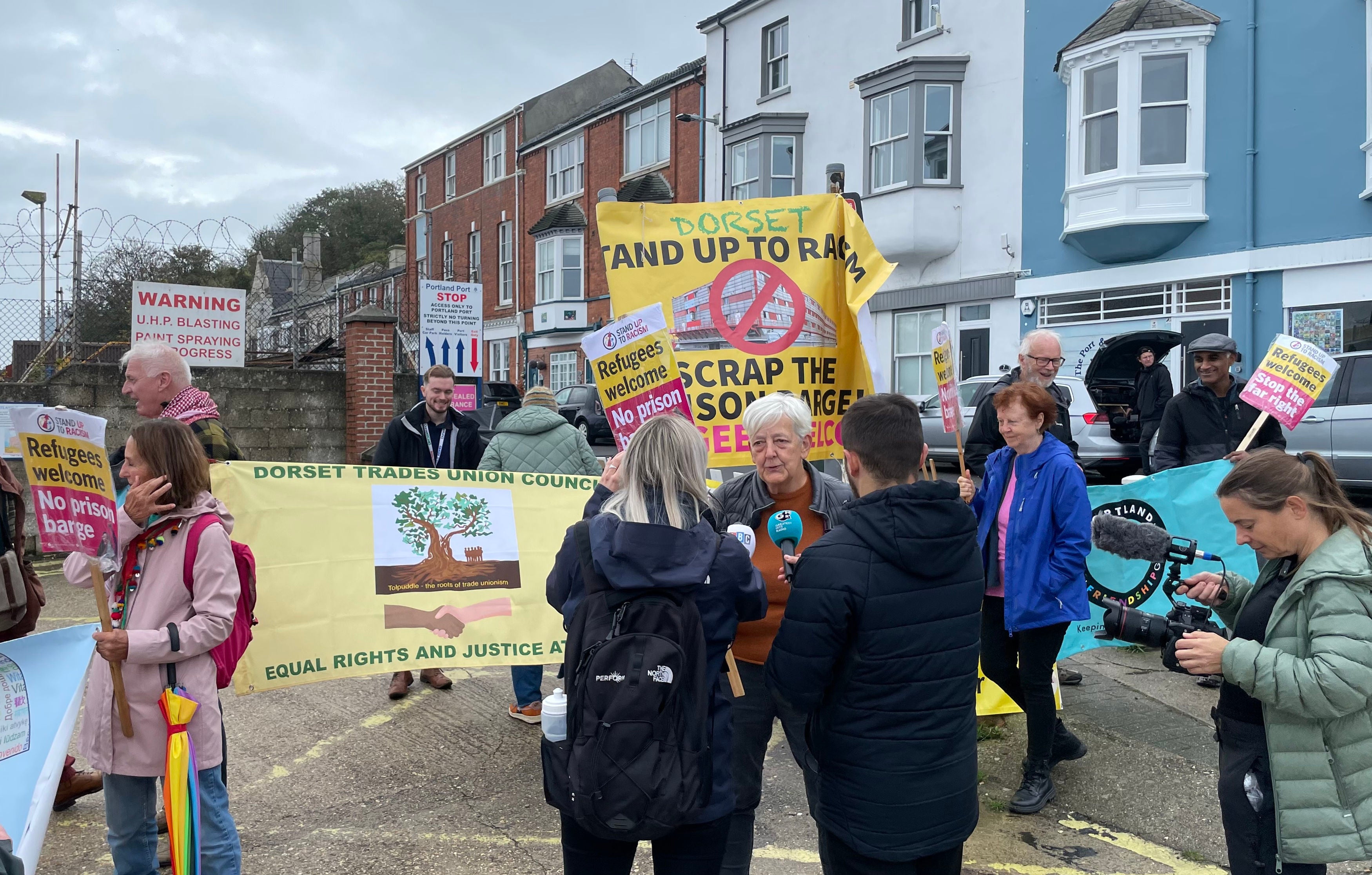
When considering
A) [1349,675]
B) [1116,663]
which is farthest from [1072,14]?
[1349,675]

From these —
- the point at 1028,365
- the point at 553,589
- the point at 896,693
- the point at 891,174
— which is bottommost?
the point at 896,693

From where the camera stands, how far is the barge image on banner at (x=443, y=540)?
4.80 m

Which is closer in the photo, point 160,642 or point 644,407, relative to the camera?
point 160,642

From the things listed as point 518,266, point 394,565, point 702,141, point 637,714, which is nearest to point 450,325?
point 394,565

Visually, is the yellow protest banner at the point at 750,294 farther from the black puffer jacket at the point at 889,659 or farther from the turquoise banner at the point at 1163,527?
the black puffer jacket at the point at 889,659

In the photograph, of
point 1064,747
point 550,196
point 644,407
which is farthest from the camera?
point 550,196

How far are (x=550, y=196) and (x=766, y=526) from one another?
33572 millimetres

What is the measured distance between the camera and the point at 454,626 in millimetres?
4797

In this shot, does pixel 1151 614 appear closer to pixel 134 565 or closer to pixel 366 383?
pixel 134 565

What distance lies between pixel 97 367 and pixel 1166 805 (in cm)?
1089

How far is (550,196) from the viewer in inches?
1393

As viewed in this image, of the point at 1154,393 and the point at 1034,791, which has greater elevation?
the point at 1154,393

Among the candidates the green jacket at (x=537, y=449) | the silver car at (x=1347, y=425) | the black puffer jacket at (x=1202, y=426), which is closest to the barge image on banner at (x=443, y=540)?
the green jacket at (x=537, y=449)

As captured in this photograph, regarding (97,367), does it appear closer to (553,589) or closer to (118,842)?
(118,842)
